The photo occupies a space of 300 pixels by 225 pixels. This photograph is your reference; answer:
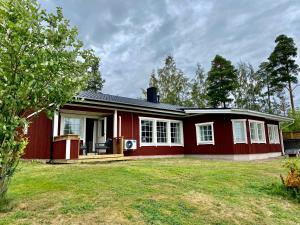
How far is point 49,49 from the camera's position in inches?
130

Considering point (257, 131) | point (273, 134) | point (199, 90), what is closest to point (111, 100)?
point (257, 131)

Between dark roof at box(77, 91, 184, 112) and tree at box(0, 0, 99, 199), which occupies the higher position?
dark roof at box(77, 91, 184, 112)

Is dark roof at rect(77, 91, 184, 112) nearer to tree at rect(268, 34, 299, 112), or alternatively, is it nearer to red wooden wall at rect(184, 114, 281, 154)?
red wooden wall at rect(184, 114, 281, 154)

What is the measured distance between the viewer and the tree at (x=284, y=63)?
79.4ft

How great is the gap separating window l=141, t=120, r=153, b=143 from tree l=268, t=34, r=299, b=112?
19.0m

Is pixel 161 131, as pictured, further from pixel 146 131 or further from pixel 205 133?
pixel 205 133

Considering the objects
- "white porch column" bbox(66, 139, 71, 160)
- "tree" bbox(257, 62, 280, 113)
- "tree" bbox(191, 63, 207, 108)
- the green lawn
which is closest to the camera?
the green lawn

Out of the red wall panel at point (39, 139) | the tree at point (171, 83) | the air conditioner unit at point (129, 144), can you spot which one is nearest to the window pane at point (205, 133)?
the air conditioner unit at point (129, 144)

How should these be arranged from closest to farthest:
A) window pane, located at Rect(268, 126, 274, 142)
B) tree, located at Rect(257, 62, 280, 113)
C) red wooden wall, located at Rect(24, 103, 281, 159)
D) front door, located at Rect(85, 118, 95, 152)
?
red wooden wall, located at Rect(24, 103, 281, 159), front door, located at Rect(85, 118, 95, 152), window pane, located at Rect(268, 126, 274, 142), tree, located at Rect(257, 62, 280, 113)

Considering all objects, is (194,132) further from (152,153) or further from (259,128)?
(259,128)

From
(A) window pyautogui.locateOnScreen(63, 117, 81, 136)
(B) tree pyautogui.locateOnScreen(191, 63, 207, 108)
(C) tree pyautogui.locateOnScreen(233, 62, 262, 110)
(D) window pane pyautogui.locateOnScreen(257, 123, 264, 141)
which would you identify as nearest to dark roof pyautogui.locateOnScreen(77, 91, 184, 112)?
(A) window pyautogui.locateOnScreen(63, 117, 81, 136)

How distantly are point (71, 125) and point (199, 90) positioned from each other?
22.2 m

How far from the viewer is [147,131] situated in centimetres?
1177

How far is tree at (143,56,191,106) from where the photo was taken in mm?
28109
